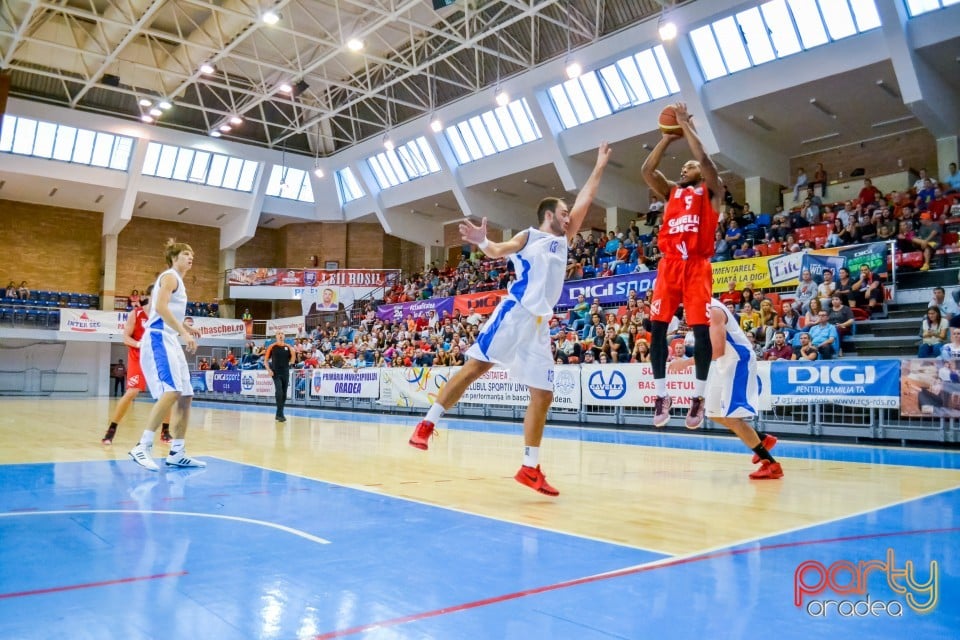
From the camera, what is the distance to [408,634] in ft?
6.81

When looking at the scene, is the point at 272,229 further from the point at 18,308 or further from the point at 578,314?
the point at 578,314

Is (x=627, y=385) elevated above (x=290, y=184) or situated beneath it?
situated beneath

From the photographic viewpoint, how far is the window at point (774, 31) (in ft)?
54.5

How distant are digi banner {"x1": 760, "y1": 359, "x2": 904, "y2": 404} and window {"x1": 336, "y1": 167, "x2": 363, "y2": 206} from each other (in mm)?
25633

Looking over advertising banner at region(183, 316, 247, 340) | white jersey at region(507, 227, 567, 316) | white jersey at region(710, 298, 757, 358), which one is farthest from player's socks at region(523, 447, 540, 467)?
advertising banner at region(183, 316, 247, 340)

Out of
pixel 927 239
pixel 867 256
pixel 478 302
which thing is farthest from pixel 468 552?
pixel 478 302

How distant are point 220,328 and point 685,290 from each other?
28915mm

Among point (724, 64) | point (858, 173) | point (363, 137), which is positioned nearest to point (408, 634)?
point (724, 64)

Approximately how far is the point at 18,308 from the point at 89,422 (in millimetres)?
19473

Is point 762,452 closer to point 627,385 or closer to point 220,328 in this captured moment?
point 627,385

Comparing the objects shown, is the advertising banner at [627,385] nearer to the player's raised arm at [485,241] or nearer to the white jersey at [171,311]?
the player's raised arm at [485,241]

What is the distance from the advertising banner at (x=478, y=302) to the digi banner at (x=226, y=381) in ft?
23.7

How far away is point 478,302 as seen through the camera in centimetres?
2242

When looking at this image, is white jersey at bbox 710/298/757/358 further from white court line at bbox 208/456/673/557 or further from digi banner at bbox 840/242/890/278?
digi banner at bbox 840/242/890/278
